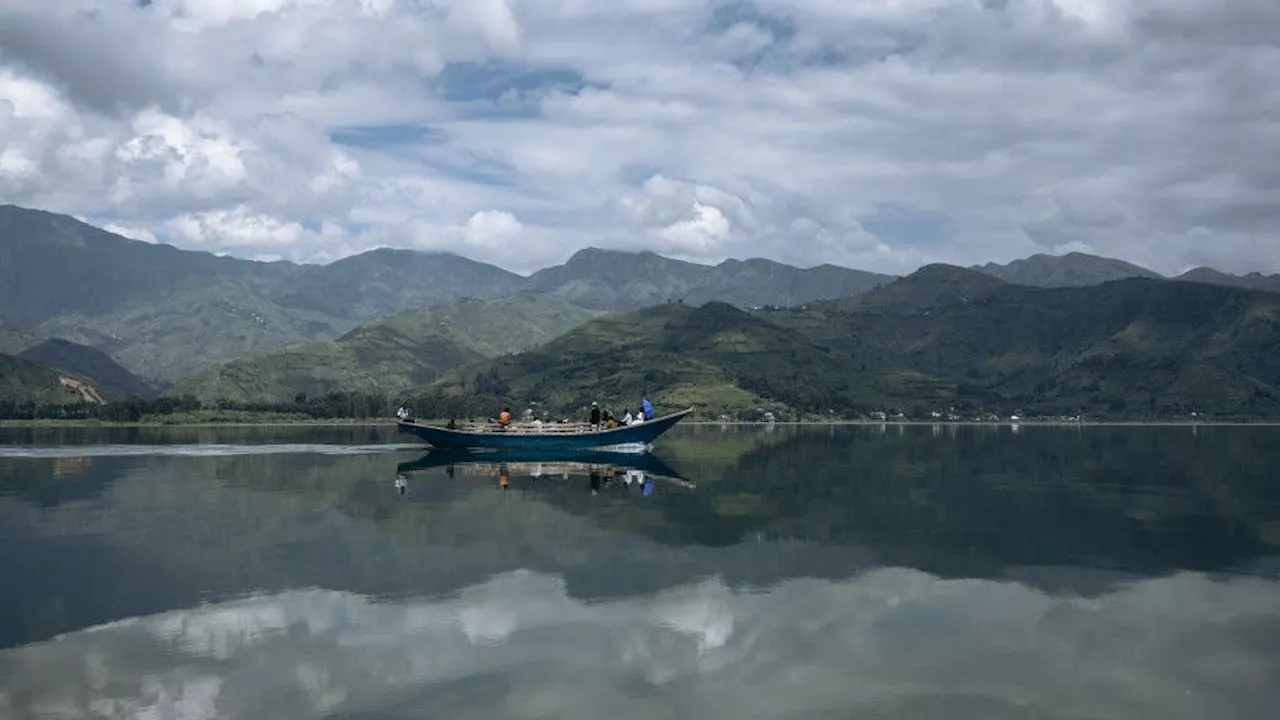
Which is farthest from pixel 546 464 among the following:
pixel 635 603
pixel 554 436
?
pixel 635 603

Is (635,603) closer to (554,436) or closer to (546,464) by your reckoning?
(546,464)

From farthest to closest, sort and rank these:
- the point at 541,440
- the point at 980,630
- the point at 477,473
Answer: the point at 541,440 < the point at 477,473 < the point at 980,630

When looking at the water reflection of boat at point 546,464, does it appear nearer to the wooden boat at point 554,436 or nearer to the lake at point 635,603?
the wooden boat at point 554,436

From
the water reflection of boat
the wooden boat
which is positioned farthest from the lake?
the wooden boat

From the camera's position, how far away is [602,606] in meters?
31.9

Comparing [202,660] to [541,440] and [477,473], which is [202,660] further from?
[541,440]

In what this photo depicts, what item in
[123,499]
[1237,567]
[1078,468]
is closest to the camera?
[1237,567]

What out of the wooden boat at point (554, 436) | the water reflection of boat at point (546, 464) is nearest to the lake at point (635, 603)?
the water reflection of boat at point (546, 464)

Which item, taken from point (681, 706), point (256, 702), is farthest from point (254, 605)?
point (681, 706)

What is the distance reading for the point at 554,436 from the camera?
357 ft

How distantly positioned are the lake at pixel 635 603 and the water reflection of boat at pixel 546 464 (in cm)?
1373

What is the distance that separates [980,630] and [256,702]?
20.4 m

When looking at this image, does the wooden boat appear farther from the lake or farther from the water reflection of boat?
the lake

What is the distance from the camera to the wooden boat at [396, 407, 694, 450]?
357 feet
